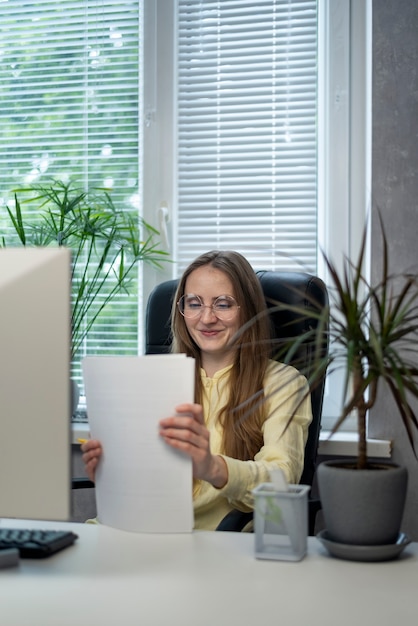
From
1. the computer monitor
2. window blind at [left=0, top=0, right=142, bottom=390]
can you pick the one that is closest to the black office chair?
window blind at [left=0, top=0, right=142, bottom=390]

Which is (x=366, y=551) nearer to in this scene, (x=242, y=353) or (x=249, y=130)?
(x=242, y=353)

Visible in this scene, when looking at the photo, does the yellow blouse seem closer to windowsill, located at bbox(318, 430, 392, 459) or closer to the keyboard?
the keyboard

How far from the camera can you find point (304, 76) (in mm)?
3018

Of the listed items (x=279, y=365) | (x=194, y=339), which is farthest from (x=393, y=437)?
(x=194, y=339)

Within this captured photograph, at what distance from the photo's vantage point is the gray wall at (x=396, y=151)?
9.02 ft

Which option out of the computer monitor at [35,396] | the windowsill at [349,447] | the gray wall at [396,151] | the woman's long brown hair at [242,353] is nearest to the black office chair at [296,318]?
the woman's long brown hair at [242,353]

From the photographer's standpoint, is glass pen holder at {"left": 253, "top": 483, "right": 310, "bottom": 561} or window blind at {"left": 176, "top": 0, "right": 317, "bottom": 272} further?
window blind at {"left": 176, "top": 0, "right": 317, "bottom": 272}

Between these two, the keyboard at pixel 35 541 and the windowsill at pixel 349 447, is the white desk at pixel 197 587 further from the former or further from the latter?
the windowsill at pixel 349 447

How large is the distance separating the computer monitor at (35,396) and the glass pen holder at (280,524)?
360 millimetres

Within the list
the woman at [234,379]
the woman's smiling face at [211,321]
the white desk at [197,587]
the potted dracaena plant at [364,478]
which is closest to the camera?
the white desk at [197,587]

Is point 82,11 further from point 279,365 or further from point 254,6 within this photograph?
point 279,365

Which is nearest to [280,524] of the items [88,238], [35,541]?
[35,541]

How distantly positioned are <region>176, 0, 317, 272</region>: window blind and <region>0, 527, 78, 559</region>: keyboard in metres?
1.60

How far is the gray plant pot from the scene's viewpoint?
55.7 inches
